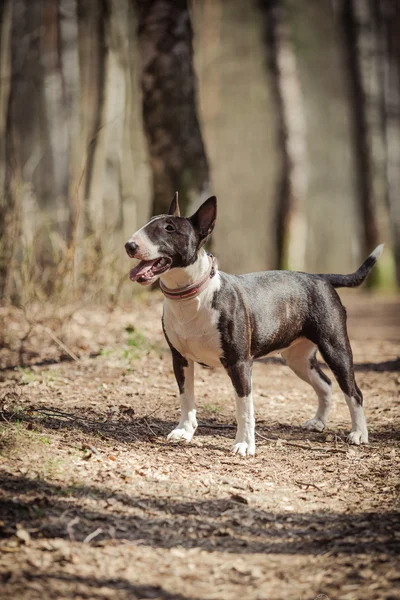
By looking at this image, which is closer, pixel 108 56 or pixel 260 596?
pixel 260 596

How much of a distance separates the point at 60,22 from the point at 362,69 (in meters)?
6.99

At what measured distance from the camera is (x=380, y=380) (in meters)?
8.10

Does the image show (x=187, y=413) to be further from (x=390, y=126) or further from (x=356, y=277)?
(x=390, y=126)

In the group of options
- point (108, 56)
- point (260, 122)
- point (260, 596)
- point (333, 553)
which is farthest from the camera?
point (260, 122)

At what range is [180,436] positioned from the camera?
541 cm

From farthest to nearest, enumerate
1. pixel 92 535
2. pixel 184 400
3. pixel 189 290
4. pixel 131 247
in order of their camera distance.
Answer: pixel 184 400 → pixel 189 290 → pixel 131 247 → pixel 92 535

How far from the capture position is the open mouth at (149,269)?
476cm

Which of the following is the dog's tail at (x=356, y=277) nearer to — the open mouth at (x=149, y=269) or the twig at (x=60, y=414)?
the open mouth at (x=149, y=269)

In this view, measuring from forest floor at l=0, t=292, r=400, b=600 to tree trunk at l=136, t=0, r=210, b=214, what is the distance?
3.56 metres

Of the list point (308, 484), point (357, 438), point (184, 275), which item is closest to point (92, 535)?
point (308, 484)

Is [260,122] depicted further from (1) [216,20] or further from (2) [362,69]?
(2) [362,69]

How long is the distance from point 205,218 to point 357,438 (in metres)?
2.16

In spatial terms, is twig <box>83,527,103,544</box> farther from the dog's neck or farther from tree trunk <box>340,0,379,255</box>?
tree trunk <box>340,0,379,255</box>

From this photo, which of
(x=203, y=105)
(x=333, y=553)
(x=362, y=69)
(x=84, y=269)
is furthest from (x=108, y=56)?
(x=203, y=105)
